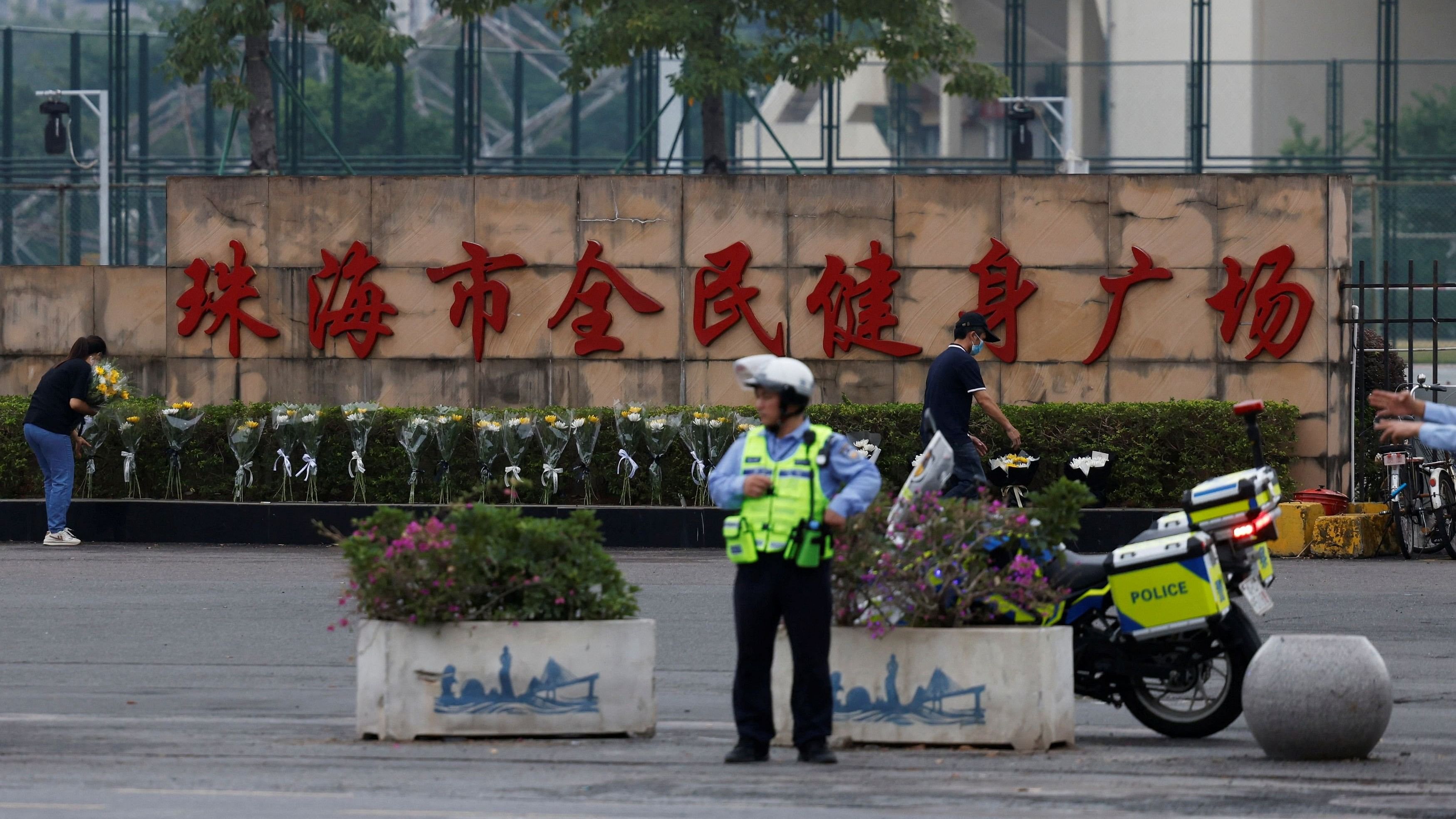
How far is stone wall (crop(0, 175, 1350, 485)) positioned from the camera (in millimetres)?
18812

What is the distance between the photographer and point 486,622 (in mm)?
8258

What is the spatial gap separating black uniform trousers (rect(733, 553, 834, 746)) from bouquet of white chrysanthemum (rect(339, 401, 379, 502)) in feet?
35.5

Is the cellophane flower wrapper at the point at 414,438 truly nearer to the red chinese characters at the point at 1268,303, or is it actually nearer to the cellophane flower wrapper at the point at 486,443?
the cellophane flower wrapper at the point at 486,443

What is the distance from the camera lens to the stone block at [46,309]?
69.1 ft

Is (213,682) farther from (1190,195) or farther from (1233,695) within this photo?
(1190,195)

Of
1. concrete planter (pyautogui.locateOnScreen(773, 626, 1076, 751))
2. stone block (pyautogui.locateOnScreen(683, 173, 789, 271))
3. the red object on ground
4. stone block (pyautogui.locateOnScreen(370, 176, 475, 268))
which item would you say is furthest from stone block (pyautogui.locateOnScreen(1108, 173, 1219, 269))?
concrete planter (pyautogui.locateOnScreen(773, 626, 1076, 751))

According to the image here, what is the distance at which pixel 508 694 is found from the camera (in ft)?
27.1

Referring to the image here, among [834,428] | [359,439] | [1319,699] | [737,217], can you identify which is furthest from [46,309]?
[1319,699]

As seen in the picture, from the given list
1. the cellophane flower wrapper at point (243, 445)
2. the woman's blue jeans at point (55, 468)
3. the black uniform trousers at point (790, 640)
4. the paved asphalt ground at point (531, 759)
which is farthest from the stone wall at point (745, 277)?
the black uniform trousers at point (790, 640)

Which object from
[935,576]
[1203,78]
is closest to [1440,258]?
[1203,78]

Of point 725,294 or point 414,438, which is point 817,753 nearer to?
point 414,438

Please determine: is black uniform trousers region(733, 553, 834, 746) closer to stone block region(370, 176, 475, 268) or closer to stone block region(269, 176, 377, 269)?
stone block region(370, 176, 475, 268)

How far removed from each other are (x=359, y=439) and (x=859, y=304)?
16.3ft

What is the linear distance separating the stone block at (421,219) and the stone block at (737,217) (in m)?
2.03
